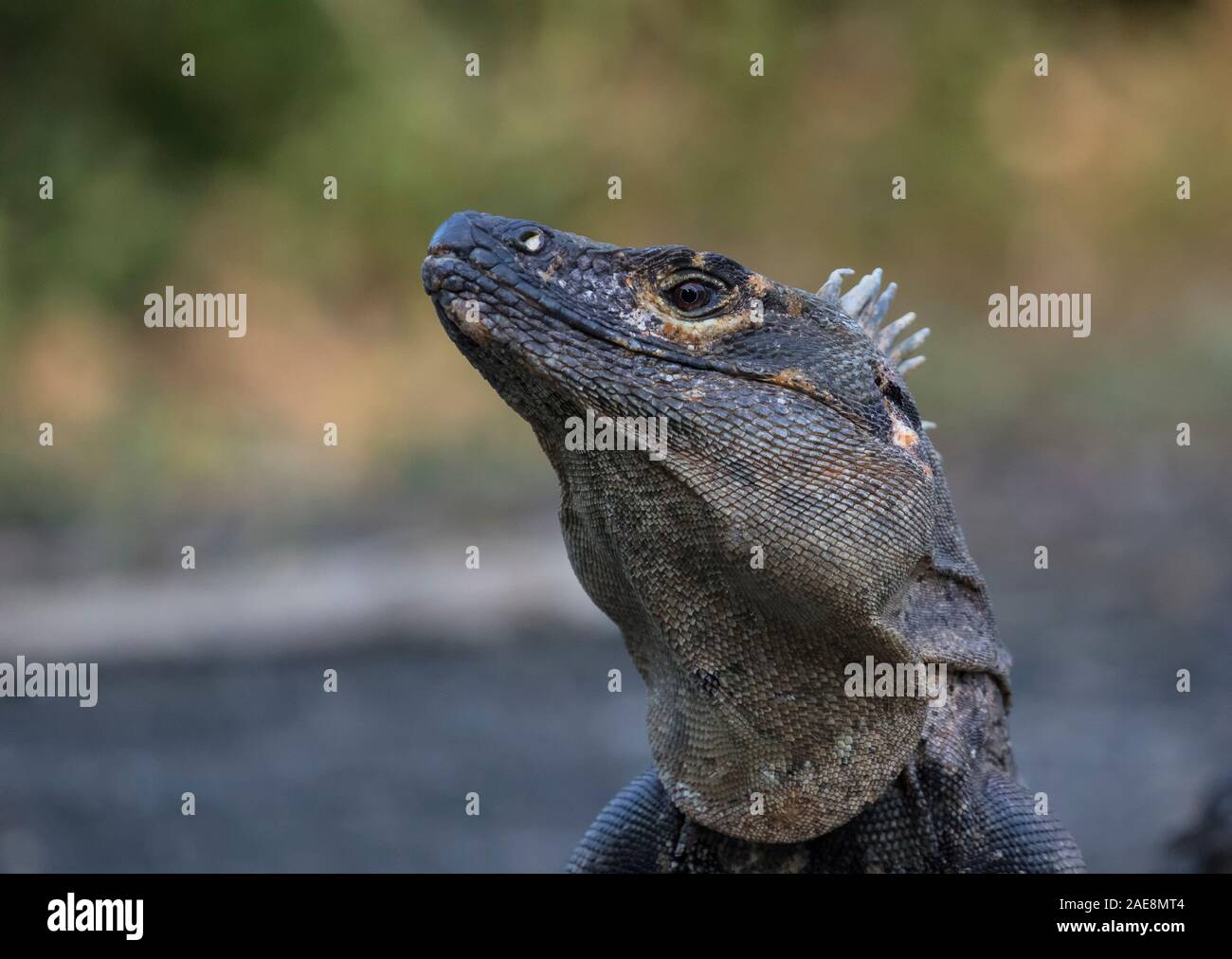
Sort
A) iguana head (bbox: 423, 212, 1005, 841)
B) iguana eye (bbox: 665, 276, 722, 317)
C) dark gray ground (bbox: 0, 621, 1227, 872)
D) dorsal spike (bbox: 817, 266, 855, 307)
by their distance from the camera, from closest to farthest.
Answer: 1. iguana head (bbox: 423, 212, 1005, 841)
2. iguana eye (bbox: 665, 276, 722, 317)
3. dorsal spike (bbox: 817, 266, 855, 307)
4. dark gray ground (bbox: 0, 621, 1227, 872)

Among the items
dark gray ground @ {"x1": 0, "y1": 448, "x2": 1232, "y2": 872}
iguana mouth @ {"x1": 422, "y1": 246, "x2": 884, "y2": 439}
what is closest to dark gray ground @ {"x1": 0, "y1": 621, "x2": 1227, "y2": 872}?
dark gray ground @ {"x1": 0, "y1": 448, "x2": 1232, "y2": 872}

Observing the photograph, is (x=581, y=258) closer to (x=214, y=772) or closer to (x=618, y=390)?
(x=618, y=390)

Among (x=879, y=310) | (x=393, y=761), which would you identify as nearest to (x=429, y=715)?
(x=393, y=761)

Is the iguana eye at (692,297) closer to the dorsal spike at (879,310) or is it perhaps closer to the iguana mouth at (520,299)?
the iguana mouth at (520,299)

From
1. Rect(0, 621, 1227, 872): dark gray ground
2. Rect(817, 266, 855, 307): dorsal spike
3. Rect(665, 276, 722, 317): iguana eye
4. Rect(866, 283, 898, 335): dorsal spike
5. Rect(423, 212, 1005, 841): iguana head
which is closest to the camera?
Rect(423, 212, 1005, 841): iguana head

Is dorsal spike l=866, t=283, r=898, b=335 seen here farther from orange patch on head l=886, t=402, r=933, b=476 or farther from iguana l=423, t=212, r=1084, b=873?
orange patch on head l=886, t=402, r=933, b=476

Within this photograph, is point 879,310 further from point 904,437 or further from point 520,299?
point 520,299

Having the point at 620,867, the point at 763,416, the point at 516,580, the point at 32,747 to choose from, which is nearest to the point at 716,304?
the point at 763,416

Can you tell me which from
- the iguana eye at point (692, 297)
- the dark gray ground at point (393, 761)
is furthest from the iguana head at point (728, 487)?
the dark gray ground at point (393, 761)
